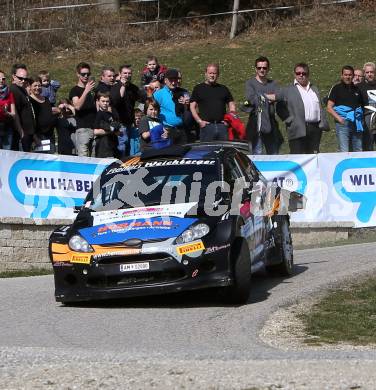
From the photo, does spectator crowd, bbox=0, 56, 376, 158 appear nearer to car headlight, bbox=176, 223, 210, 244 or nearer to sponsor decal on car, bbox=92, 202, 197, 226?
sponsor decal on car, bbox=92, 202, 197, 226

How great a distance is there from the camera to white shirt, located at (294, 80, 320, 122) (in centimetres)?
1980

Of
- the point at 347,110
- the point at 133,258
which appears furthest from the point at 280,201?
the point at 347,110

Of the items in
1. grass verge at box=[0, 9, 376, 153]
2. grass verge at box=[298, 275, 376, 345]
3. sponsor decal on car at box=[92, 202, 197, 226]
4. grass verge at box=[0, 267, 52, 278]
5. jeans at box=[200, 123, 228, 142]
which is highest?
grass verge at box=[0, 9, 376, 153]

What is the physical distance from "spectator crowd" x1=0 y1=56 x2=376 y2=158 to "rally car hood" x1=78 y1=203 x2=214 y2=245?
20.8 feet

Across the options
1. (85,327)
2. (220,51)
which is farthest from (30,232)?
(220,51)

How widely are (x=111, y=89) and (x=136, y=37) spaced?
20.4 metres

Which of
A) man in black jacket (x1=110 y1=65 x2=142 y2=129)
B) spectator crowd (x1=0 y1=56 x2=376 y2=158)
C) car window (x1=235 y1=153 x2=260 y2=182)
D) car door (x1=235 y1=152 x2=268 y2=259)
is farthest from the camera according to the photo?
man in black jacket (x1=110 y1=65 x2=142 y2=129)

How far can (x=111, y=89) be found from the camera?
19672mm

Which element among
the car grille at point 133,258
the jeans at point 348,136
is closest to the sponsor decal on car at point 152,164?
the car grille at point 133,258

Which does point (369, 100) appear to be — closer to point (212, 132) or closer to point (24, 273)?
→ point (212, 132)

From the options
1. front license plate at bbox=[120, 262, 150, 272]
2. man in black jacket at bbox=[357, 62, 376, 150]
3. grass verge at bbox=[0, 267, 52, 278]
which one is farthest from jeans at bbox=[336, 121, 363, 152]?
front license plate at bbox=[120, 262, 150, 272]

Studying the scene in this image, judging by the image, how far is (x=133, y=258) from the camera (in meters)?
11.1

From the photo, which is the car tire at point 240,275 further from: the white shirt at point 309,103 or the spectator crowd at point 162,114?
the white shirt at point 309,103

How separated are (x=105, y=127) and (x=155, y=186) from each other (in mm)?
6632
